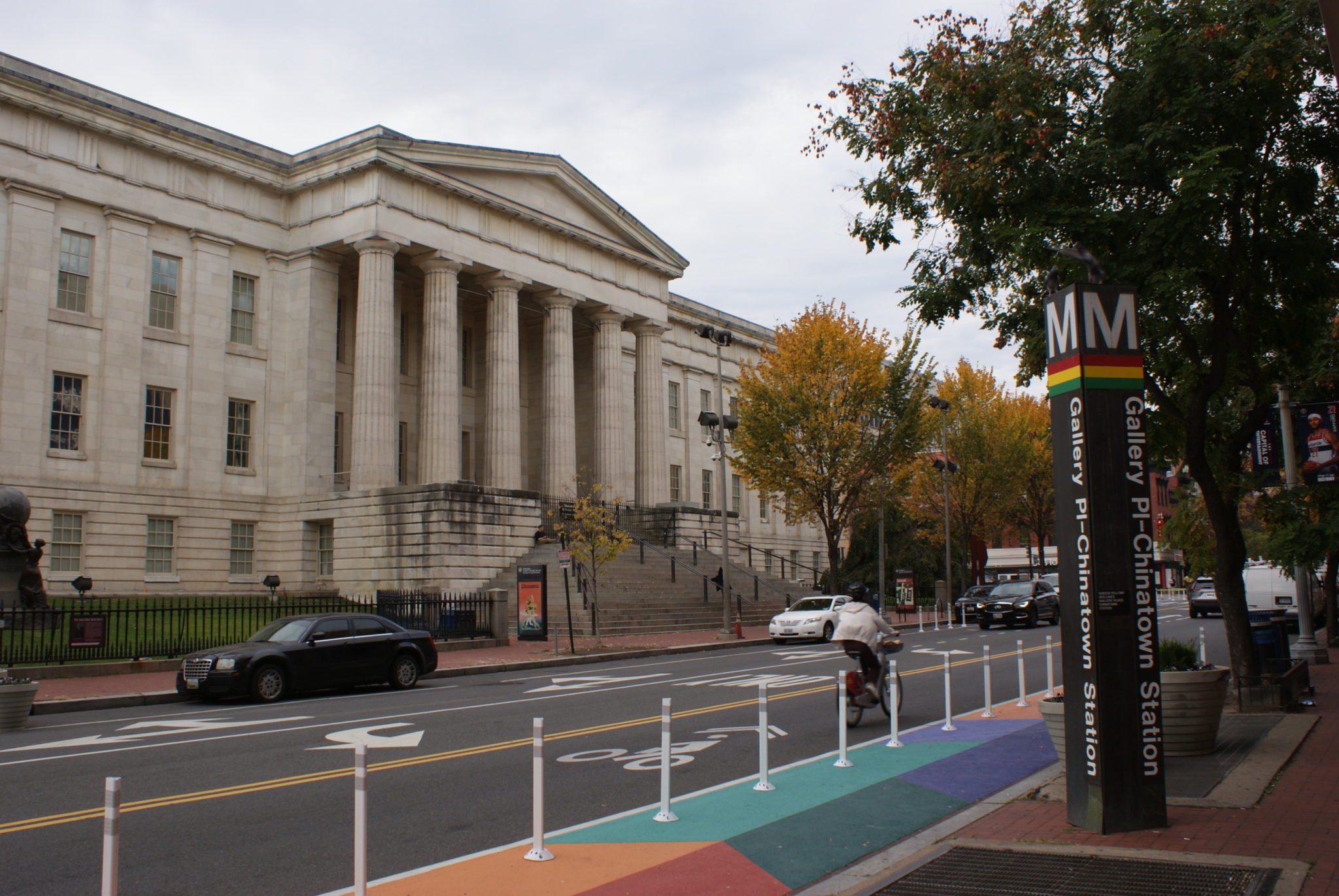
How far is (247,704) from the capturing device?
57.6 feet

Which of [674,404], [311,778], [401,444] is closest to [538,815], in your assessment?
[311,778]

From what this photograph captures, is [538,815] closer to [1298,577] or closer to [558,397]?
[1298,577]

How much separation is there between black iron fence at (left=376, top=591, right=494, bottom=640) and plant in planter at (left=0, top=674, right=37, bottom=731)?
13693 mm

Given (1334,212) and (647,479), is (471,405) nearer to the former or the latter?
(647,479)

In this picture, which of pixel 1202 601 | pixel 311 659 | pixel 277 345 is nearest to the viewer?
pixel 311 659

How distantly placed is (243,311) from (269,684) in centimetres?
2417

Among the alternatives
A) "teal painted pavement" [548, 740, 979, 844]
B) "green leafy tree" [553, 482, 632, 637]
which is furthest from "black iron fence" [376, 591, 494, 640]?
"teal painted pavement" [548, 740, 979, 844]

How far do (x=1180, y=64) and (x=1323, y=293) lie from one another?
3430mm

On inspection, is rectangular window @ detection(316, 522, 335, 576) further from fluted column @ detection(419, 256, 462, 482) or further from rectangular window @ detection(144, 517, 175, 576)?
rectangular window @ detection(144, 517, 175, 576)

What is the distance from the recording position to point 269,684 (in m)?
17.9

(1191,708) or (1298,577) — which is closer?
(1191,708)

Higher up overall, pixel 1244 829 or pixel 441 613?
pixel 441 613

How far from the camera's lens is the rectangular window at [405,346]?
43.9 meters

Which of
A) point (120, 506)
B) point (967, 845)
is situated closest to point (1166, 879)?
point (967, 845)
